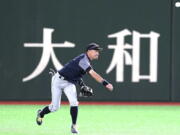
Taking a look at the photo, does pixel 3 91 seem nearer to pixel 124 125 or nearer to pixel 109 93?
pixel 109 93

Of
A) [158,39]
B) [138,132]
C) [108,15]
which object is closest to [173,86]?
[158,39]

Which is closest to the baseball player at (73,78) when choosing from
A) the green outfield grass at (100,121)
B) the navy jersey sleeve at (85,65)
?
the navy jersey sleeve at (85,65)

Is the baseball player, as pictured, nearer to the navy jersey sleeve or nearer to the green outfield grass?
the navy jersey sleeve

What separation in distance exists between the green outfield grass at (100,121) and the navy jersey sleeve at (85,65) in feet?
3.33

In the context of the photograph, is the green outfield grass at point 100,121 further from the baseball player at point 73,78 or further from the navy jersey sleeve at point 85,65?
the navy jersey sleeve at point 85,65

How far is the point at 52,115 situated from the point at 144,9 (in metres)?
4.13

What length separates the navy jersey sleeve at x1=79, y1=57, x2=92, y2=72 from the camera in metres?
12.3

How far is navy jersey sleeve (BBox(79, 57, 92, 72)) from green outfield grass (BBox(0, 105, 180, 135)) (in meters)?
1.02

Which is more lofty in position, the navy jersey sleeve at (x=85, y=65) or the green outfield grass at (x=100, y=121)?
the navy jersey sleeve at (x=85, y=65)

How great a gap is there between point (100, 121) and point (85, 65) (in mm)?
2436

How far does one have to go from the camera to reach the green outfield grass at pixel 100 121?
12.7 meters

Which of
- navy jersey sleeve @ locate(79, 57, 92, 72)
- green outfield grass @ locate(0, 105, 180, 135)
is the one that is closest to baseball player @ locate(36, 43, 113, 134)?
navy jersey sleeve @ locate(79, 57, 92, 72)

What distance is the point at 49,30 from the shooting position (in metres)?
18.2

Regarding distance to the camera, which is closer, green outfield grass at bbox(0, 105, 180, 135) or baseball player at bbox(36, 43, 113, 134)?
baseball player at bbox(36, 43, 113, 134)
